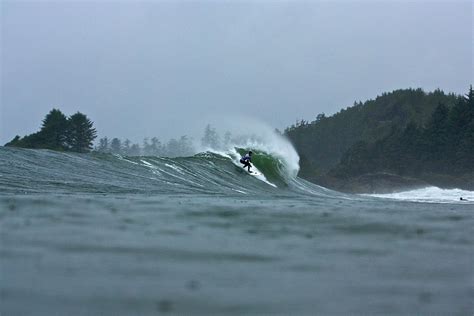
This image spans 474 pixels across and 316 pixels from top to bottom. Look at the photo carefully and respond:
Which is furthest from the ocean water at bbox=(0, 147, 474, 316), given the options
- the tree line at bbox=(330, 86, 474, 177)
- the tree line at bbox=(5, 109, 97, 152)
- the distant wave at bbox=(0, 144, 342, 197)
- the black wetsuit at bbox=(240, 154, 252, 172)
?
the tree line at bbox=(330, 86, 474, 177)

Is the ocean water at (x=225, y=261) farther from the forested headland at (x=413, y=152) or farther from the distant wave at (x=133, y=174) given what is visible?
the forested headland at (x=413, y=152)

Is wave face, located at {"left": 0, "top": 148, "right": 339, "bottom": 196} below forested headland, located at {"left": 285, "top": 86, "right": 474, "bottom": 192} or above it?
below

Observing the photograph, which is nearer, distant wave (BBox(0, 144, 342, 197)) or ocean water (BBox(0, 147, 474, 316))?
ocean water (BBox(0, 147, 474, 316))

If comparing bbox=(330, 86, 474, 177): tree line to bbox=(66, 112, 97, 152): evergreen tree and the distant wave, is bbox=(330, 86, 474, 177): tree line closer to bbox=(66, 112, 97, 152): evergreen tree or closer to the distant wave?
bbox=(66, 112, 97, 152): evergreen tree

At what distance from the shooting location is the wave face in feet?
52.3

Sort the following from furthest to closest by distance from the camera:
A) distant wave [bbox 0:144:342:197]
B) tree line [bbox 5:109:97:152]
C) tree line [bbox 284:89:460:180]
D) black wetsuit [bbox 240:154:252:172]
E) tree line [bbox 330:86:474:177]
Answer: tree line [bbox 284:89:460:180]
tree line [bbox 330:86:474:177]
tree line [bbox 5:109:97:152]
black wetsuit [bbox 240:154:252:172]
distant wave [bbox 0:144:342:197]

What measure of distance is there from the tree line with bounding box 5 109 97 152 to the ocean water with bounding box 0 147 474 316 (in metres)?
47.1

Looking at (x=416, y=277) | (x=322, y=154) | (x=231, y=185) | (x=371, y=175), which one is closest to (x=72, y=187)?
(x=231, y=185)

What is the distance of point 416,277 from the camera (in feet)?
17.9

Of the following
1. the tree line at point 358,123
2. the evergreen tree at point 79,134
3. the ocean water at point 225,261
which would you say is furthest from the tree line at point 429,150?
the ocean water at point 225,261

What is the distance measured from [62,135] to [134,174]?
127 feet

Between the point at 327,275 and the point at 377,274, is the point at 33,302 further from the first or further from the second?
the point at 377,274

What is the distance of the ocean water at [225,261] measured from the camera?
14.2 ft

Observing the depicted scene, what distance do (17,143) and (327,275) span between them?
2141 inches
